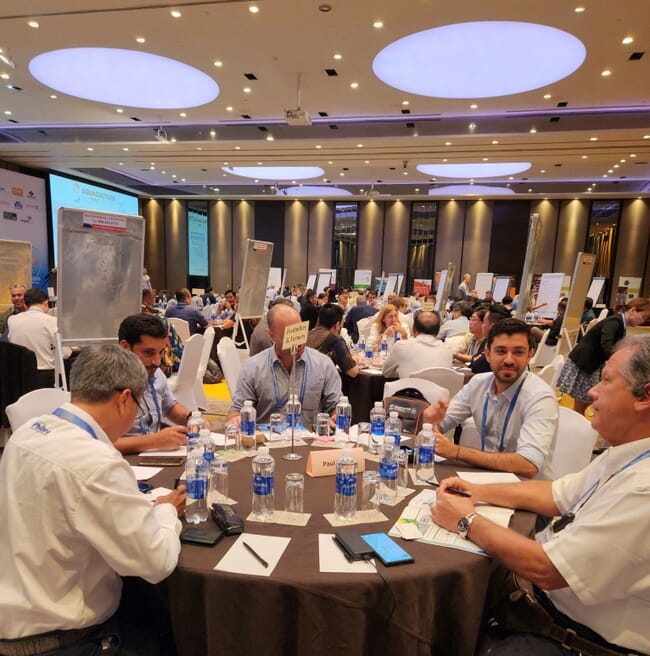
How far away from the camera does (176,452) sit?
2225mm

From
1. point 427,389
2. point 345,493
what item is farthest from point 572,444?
point 345,493

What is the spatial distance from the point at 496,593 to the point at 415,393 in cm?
141

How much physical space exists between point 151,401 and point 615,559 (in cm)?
226

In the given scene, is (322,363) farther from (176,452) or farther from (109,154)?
(109,154)

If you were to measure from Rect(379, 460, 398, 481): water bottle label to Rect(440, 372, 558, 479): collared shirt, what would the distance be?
2.49 feet

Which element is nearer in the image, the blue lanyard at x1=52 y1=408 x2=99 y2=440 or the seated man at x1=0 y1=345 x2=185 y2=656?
the seated man at x1=0 y1=345 x2=185 y2=656

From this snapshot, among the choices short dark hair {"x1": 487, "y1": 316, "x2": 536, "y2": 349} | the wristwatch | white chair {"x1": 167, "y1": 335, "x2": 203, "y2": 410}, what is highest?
short dark hair {"x1": 487, "y1": 316, "x2": 536, "y2": 349}

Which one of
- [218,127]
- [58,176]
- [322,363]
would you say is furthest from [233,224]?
[322,363]

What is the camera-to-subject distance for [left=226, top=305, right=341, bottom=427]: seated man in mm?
2920

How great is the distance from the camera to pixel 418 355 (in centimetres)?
426

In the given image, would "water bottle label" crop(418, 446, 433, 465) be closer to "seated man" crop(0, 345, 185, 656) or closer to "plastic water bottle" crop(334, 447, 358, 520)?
"plastic water bottle" crop(334, 447, 358, 520)

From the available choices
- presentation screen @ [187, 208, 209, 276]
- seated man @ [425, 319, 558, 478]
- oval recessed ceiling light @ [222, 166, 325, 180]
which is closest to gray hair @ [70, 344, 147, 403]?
seated man @ [425, 319, 558, 478]

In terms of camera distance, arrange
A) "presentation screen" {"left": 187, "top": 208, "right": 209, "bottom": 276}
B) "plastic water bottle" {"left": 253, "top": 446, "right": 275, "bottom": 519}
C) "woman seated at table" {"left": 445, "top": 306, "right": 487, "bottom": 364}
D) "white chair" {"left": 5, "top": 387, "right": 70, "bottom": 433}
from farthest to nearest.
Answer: "presentation screen" {"left": 187, "top": 208, "right": 209, "bottom": 276}, "woman seated at table" {"left": 445, "top": 306, "right": 487, "bottom": 364}, "white chair" {"left": 5, "top": 387, "right": 70, "bottom": 433}, "plastic water bottle" {"left": 253, "top": 446, "right": 275, "bottom": 519}

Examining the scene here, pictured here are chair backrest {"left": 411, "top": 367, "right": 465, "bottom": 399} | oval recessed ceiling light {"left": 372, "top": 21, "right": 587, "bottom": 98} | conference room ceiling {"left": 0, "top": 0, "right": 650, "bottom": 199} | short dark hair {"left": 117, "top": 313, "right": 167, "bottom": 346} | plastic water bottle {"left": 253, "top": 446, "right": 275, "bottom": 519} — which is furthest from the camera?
oval recessed ceiling light {"left": 372, "top": 21, "right": 587, "bottom": 98}
